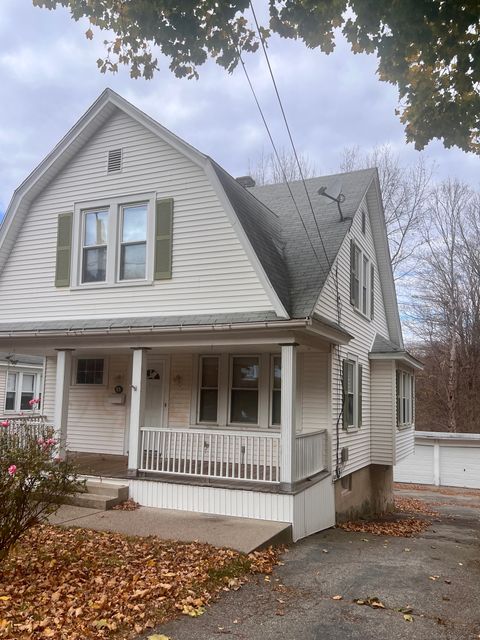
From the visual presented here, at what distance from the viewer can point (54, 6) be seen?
5.41 meters

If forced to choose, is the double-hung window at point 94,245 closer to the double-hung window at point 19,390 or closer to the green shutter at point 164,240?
the green shutter at point 164,240

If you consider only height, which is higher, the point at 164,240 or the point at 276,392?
the point at 164,240

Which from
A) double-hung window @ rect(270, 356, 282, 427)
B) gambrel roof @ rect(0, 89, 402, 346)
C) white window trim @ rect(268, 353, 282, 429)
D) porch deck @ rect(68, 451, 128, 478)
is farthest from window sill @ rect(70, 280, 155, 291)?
porch deck @ rect(68, 451, 128, 478)

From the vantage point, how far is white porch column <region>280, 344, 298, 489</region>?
8219 millimetres

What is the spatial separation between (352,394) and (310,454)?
2.92 meters

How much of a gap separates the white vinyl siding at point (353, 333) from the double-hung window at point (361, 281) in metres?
0.19

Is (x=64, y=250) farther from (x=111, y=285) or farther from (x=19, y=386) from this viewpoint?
(x=19, y=386)

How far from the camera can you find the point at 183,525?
25.3ft

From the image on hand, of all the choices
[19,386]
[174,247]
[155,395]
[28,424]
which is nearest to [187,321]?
[174,247]

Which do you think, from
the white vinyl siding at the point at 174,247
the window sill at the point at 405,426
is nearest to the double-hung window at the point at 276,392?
the white vinyl siding at the point at 174,247

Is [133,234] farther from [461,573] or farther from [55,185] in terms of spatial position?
[461,573]

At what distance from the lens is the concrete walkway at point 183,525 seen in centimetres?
702

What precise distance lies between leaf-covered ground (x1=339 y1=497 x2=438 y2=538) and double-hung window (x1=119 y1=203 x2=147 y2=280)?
6.45 m

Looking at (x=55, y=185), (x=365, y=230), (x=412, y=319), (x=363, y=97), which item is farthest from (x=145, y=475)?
(x=412, y=319)
